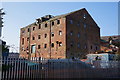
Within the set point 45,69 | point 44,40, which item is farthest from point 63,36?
point 45,69

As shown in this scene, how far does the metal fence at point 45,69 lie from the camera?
10.3 metres

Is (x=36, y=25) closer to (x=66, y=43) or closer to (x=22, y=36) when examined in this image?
(x=22, y=36)

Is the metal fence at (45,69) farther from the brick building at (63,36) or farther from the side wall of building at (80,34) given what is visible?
the side wall of building at (80,34)

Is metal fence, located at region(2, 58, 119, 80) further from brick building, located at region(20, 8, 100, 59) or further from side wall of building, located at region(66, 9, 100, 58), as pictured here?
side wall of building, located at region(66, 9, 100, 58)

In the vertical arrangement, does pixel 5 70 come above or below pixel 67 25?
below

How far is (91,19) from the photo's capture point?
43469 millimetres

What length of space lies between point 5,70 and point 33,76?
6.07ft

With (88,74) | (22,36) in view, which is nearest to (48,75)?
(88,74)

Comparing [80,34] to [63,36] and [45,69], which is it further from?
[45,69]

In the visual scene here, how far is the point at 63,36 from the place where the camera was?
3644cm

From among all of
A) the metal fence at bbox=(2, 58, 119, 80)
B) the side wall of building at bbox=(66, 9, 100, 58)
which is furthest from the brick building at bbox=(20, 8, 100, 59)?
the metal fence at bbox=(2, 58, 119, 80)

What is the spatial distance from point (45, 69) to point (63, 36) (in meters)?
25.3

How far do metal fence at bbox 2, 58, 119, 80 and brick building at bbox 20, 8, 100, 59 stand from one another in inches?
872

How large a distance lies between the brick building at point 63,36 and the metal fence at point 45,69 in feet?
72.6
